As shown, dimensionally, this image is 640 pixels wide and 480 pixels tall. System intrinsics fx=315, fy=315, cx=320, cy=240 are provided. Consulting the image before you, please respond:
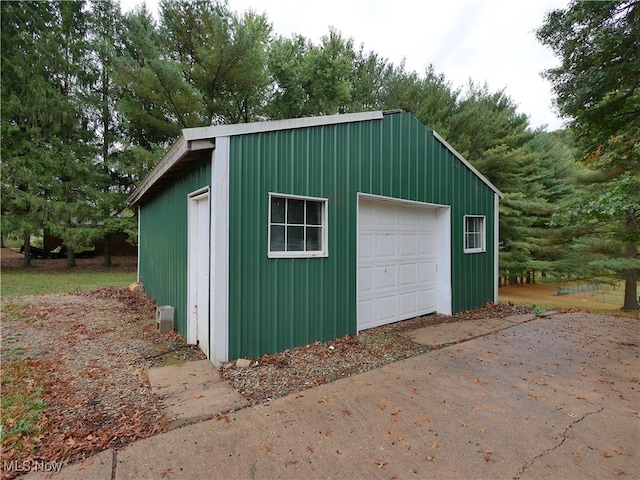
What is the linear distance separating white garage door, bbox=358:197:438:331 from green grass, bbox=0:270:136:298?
27.0 ft

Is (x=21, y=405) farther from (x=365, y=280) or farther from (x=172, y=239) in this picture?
(x=365, y=280)

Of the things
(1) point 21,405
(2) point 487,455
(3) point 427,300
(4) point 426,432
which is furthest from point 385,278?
(1) point 21,405

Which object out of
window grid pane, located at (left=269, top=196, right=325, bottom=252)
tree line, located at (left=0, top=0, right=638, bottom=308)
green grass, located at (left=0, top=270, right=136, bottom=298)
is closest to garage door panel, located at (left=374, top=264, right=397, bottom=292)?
window grid pane, located at (left=269, top=196, right=325, bottom=252)

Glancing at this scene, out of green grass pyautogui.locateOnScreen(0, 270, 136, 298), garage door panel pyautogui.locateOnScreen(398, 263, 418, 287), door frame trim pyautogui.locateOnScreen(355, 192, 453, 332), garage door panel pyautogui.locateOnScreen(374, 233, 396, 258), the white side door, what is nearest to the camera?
the white side door

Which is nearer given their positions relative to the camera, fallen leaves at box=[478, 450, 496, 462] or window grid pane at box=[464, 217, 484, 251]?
fallen leaves at box=[478, 450, 496, 462]

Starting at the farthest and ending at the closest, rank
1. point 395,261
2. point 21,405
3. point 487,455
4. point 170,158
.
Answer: point 395,261
point 170,158
point 21,405
point 487,455

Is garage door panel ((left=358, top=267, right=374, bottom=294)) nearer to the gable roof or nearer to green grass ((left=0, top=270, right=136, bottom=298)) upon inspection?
the gable roof

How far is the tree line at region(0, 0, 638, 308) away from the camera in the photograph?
36.6 feet

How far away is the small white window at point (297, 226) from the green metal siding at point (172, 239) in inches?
35.4

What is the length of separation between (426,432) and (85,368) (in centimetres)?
356

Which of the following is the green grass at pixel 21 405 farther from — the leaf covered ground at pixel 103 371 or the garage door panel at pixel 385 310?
the garage door panel at pixel 385 310

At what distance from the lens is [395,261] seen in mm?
5508

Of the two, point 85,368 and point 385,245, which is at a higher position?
point 385,245

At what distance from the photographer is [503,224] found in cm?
1406
